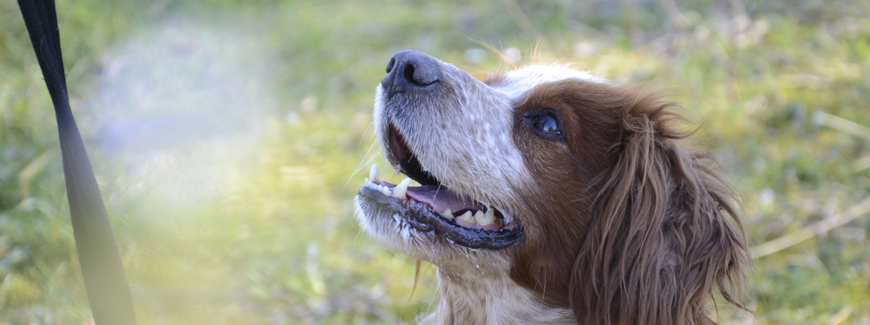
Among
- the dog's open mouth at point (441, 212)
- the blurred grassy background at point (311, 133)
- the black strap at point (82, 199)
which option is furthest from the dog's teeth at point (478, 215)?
the black strap at point (82, 199)

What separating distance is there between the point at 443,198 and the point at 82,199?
3.91 feet

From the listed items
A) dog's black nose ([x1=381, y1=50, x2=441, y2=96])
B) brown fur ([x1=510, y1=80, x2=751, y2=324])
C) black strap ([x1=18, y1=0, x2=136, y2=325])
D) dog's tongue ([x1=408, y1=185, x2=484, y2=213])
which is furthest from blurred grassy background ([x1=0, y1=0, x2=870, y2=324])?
black strap ([x1=18, y1=0, x2=136, y2=325])

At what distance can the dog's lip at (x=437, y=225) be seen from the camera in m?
2.23

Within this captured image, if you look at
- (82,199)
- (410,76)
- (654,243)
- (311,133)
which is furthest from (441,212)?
(311,133)

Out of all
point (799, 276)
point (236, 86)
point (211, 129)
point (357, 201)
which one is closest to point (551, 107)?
point (357, 201)

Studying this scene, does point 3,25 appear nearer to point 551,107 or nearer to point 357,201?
point 357,201

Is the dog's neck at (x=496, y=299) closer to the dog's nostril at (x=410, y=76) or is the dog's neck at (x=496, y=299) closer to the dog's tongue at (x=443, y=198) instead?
the dog's tongue at (x=443, y=198)

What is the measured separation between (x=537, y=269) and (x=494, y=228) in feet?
0.69

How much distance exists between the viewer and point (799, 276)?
12.4 feet

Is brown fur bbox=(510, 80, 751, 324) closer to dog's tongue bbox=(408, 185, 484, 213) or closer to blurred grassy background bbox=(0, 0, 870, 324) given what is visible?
dog's tongue bbox=(408, 185, 484, 213)

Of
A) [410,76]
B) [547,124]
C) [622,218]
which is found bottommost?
[622,218]

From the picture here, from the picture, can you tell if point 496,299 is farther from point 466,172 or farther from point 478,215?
point 466,172

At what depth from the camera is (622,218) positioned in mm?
2271

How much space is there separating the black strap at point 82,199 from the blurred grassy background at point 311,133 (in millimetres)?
1297
